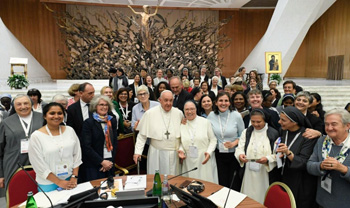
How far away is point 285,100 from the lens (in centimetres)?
412

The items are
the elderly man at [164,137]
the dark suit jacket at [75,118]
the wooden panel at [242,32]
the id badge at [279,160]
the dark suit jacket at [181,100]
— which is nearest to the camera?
the id badge at [279,160]

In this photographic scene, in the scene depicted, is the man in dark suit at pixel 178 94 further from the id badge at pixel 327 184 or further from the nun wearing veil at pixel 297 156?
the id badge at pixel 327 184

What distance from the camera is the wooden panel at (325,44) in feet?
50.0

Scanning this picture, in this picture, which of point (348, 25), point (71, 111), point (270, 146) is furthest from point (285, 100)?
point (348, 25)

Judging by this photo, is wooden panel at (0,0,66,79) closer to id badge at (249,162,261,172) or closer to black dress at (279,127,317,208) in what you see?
id badge at (249,162,261,172)

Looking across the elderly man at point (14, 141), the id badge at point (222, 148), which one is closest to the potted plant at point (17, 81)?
the elderly man at point (14, 141)

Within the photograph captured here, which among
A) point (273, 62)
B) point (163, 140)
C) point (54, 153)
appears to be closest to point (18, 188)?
point (54, 153)

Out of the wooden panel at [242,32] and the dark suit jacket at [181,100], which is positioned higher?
the wooden panel at [242,32]

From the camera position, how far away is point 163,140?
338 centimetres

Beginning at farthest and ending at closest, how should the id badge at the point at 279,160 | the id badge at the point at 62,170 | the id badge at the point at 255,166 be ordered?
1. the id badge at the point at 255,166
2. the id badge at the point at 279,160
3. the id badge at the point at 62,170

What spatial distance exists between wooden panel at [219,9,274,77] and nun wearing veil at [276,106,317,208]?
16.6m

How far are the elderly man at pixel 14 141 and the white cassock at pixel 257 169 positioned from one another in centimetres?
260

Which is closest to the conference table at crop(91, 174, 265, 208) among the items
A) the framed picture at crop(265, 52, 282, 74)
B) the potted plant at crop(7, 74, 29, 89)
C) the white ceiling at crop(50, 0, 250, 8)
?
the potted plant at crop(7, 74, 29, 89)

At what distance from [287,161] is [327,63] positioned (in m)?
17.4
